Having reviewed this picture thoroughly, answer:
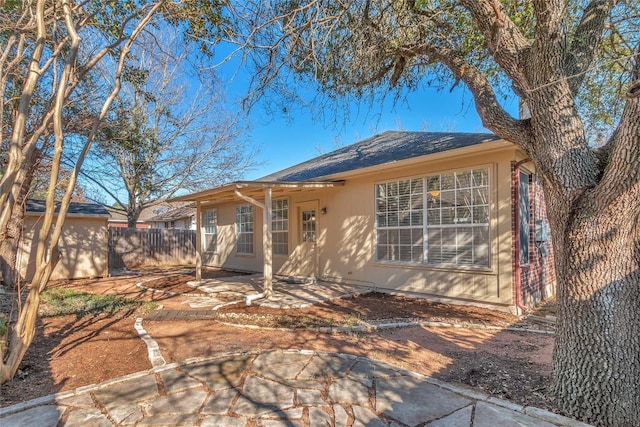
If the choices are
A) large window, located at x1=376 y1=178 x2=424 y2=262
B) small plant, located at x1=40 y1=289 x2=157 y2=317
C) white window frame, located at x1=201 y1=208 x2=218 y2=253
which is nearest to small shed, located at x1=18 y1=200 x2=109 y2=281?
white window frame, located at x1=201 y1=208 x2=218 y2=253

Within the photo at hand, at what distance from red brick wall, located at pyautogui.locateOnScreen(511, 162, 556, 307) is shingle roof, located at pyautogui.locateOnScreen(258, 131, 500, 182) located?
50.2 inches

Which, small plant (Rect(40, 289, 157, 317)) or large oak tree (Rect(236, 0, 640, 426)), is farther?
small plant (Rect(40, 289, 157, 317))

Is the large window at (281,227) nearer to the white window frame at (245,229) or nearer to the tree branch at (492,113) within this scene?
the white window frame at (245,229)

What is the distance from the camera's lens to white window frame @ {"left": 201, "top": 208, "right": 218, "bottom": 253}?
47.2 ft

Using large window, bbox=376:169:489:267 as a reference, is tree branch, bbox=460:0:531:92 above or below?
above

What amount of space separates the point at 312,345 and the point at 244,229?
28.8ft

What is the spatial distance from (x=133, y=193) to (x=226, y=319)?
12649 mm

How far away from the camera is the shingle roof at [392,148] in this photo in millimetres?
7223

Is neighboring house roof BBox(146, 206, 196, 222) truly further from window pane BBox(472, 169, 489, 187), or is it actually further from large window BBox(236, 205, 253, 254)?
window pane BBox(472, 169, 489, 187)

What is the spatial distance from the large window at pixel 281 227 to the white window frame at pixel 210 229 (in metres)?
3.95

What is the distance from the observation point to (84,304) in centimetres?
669

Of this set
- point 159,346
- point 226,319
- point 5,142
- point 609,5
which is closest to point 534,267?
point 609,5

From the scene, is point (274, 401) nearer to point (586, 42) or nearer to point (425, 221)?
point (586, 42)

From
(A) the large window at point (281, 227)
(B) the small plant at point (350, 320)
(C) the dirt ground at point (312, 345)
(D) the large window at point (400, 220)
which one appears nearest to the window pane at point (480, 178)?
(D) the large window at point (400, 220)
